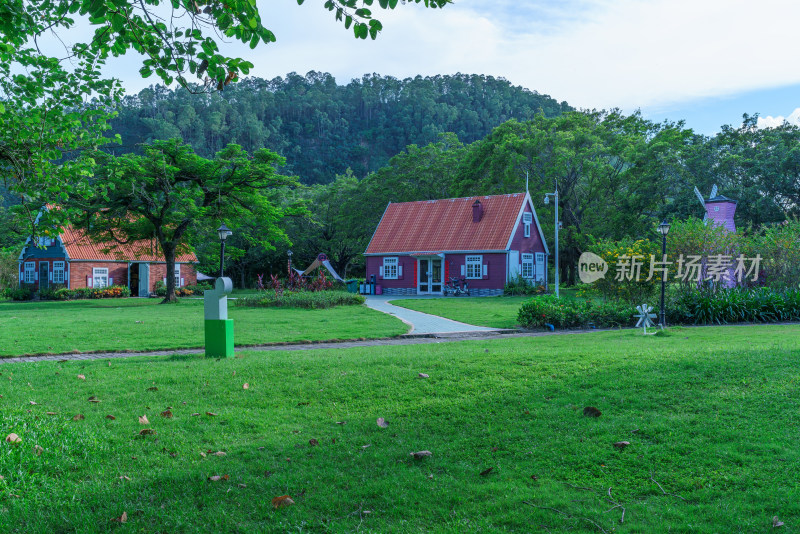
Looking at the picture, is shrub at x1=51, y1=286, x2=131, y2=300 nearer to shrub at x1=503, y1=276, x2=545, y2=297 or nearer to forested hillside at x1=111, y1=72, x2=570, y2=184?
shrub at x1=503, y1=276, x2=545, y2=297

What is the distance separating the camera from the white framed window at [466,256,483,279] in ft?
110

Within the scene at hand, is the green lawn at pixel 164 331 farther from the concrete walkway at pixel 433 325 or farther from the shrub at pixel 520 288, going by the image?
the shrub at pixel 520 288

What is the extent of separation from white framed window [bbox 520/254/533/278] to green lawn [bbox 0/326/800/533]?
→ 26.9 m

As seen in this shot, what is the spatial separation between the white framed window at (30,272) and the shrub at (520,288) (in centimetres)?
2873

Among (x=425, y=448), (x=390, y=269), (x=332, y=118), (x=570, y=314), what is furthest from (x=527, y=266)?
(x=332, y=118)

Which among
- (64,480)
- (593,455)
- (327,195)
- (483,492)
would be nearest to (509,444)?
(593,455)

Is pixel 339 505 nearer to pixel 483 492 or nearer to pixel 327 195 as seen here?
pixel 483 492

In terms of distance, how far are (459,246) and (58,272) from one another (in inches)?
957

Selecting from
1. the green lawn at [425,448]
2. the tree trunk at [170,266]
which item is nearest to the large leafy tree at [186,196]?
the tree trunk at [170,266]

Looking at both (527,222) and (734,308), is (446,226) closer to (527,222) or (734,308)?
(527,222)

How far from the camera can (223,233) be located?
1928 centimetres

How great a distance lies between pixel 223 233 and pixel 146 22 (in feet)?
46.7

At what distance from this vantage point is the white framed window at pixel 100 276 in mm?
35844

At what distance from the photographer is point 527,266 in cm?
3456
